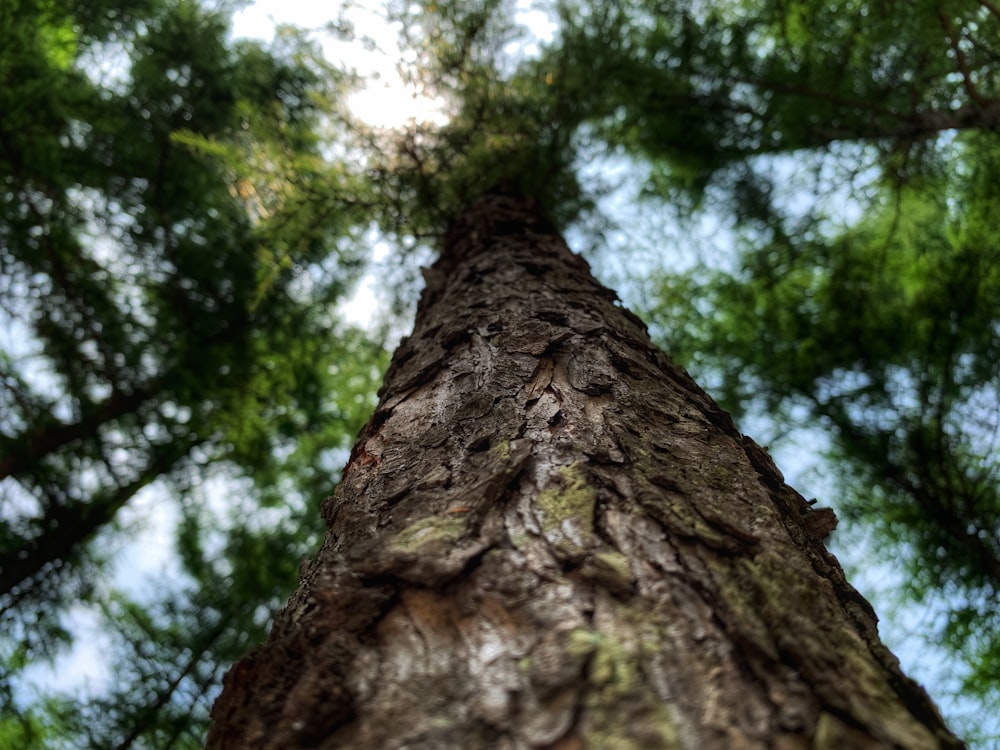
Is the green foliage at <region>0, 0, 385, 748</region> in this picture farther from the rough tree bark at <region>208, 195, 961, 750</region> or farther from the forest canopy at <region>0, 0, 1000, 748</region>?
the rough tree bark at <region>208, 195, 961, 750</region>

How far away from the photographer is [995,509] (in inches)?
169

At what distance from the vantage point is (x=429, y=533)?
1220mm

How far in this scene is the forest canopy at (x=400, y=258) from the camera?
398 centimetres

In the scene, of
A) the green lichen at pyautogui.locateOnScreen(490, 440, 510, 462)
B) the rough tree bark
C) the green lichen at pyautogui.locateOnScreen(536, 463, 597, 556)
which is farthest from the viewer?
the green lichen at pyautogui.locateOnScreen(490, 440, 510, 462)

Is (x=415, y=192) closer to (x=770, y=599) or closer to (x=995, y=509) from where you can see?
(x=770, y=599)

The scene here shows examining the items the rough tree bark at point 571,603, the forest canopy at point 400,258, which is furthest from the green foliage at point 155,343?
the rough tree bark at point 571,603

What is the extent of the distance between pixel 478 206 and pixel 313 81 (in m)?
3.37

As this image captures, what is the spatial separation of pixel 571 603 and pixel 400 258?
3.75 metres

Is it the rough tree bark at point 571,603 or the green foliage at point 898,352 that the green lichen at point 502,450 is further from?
the green foliage at point 898,352

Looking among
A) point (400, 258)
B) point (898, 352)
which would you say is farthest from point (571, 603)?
point (898, 352)

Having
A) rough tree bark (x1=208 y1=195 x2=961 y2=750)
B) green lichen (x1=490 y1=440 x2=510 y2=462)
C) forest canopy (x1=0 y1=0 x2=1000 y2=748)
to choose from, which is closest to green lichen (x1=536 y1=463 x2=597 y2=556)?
rough tree bark (x1=208 y1=195 x2=961 y2=750)

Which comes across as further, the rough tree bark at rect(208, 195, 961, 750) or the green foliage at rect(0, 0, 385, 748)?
the green foliage at rect(0, 0, 385, 748)

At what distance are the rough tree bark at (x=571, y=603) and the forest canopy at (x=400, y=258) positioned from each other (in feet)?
8.45

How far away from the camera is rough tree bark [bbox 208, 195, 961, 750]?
86cm
